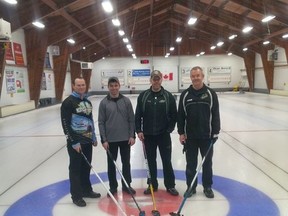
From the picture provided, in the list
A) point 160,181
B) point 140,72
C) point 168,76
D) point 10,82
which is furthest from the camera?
point 168,76

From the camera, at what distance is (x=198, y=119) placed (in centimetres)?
366

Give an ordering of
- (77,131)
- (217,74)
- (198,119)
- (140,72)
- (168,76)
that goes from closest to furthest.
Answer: (77,131) → (198,119) → (217,74) → (140,72) → (168,76)

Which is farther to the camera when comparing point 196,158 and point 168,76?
point 168,76

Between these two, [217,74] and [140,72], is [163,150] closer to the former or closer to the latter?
[140,72]

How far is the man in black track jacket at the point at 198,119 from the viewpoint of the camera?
364cm

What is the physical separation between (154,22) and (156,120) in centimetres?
2229

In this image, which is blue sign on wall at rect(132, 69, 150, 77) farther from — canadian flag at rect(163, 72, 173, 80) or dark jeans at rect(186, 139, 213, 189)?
dark jeans at rect(186, 139, 213, 189)

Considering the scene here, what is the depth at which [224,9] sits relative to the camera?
1805cm

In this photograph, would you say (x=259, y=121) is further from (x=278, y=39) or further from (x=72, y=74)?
(x=72, y=74)

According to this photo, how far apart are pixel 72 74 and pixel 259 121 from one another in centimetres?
1855

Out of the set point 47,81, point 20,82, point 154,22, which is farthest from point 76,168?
point 154,22

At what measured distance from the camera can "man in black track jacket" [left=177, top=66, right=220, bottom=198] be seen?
3637 millimetres

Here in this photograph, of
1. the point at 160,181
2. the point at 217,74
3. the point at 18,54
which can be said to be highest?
the point at 18,54

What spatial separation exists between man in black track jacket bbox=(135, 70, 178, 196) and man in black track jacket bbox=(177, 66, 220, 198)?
16 cm
